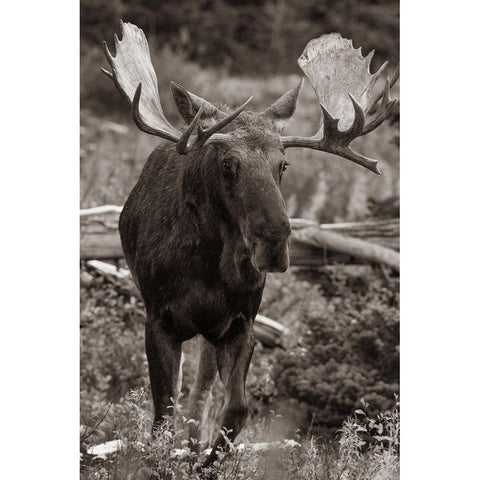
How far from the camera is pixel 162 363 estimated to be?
420 centimetres

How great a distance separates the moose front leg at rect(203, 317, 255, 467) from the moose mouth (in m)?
0.48

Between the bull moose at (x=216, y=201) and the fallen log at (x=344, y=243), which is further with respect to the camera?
the fallen log at (x=344, y=243)

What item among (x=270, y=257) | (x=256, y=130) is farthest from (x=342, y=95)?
(x=270, y=257)

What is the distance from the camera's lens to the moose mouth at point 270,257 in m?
3.72

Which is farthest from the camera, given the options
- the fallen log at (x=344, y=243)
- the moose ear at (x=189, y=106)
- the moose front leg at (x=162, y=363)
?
the fallen log at (x=344, y=243)

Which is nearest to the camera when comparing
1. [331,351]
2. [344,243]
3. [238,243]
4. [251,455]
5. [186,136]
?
[186,136]

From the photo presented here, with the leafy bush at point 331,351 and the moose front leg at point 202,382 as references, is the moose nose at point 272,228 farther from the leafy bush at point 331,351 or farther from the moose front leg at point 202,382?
the leafy bush at point 331,351

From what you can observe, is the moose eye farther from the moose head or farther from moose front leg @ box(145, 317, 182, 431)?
moose front leg @ box(145, 317, 182, 431)

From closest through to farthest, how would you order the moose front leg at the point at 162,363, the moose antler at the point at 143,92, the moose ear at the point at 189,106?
the moose antler at the point at 143,92 < the moose ear at the point at 189,106 < the moose front leg at the point at 162,363

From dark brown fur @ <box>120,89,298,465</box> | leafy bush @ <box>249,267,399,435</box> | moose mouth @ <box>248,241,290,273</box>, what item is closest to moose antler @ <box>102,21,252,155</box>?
dark brown fur @ <box>120,89,298,465</box>

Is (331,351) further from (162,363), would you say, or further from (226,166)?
(226,166)

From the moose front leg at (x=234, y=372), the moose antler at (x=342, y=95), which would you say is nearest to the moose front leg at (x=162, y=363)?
the moose front leg at (x=234, y=372)

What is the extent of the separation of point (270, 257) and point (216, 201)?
15.6 inches

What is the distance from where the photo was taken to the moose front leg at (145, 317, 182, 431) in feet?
13.8
